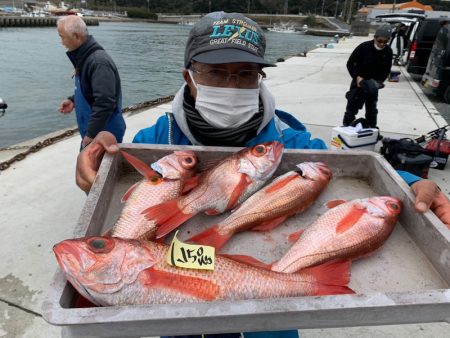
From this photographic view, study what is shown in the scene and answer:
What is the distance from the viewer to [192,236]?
1.55 metres

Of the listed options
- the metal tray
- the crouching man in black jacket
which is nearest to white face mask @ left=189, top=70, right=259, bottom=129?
the metal tray

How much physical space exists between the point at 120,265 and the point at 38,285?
246cm

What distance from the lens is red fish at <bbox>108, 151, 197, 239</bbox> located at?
4.92 ft

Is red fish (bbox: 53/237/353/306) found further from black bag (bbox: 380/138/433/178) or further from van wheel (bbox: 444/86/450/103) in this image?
van wheel (bbox: 444/86/450/103)

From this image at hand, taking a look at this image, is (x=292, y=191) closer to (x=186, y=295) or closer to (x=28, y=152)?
(x=186, y=295)

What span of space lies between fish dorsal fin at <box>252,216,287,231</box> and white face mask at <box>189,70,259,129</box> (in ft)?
2.21

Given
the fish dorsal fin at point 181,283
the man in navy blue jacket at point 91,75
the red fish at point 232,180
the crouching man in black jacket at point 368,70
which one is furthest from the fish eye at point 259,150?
the crouching man in black jacket at point 368,70

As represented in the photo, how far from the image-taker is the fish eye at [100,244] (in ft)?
3.83

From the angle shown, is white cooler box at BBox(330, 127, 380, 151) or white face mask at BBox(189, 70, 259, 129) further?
white cooler box at BBox(330, 127, 380, 151)

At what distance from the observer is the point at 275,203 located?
169 centimetres

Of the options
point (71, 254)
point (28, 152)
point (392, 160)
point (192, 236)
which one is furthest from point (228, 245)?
point (28, 152)

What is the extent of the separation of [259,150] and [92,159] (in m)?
0.83

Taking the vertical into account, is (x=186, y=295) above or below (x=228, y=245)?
above

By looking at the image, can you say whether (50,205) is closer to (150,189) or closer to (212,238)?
(150,189)
